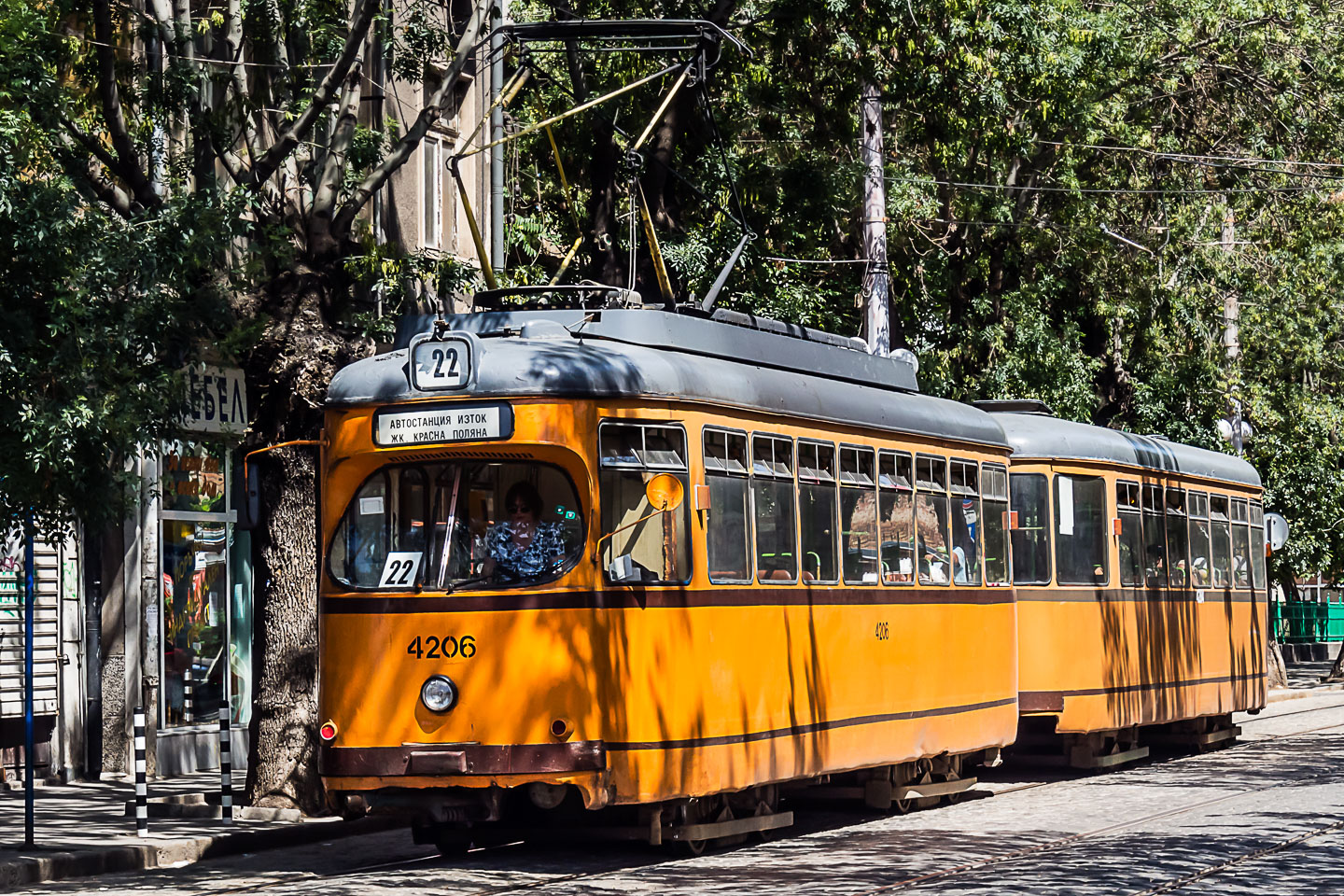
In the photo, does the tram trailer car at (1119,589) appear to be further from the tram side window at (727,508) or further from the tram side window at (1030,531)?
the tram side window at (727,508)

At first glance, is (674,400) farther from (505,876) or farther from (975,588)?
(975,588)

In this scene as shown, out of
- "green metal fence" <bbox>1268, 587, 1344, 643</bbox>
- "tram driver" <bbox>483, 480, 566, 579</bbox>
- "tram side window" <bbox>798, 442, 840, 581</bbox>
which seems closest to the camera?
"tram driver" <bbox>483, 480, 566, 579</bbox>

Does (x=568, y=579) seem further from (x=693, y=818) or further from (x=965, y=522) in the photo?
(x=965, y=522)

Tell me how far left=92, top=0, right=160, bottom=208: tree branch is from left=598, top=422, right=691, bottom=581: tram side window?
4.16 m

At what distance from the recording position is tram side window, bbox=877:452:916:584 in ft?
47.9

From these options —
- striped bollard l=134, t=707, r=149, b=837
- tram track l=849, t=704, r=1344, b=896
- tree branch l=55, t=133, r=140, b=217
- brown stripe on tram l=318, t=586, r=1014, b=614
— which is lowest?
tram track l=849, t=704, r=1344, b=896

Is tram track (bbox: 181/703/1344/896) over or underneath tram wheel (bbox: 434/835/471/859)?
underneath

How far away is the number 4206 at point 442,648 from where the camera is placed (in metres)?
11.6

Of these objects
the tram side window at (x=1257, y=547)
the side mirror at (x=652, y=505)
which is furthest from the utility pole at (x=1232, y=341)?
the side mirror at (x=652, y=505)

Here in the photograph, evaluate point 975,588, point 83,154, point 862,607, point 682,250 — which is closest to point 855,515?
point 862,607

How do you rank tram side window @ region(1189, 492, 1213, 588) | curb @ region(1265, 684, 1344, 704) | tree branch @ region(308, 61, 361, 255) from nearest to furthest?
tree branch @ region(308, 61, 361, 255) < tram side window @ region(1189, 492, 1213, 588) < curb @ region(1265, 684, 1344, 704)

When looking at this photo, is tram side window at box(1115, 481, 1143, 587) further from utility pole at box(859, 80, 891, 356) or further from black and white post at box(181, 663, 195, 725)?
black and white post at box(181, 663, 195, 725)

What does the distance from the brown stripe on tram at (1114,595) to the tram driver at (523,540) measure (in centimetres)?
784

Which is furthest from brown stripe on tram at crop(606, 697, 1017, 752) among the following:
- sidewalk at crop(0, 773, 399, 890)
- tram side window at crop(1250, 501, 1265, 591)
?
tram side window at crop(1250, 501, 1265, 591)
